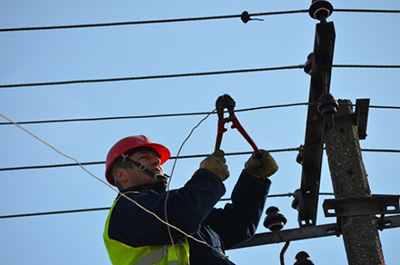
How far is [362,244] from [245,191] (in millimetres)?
898

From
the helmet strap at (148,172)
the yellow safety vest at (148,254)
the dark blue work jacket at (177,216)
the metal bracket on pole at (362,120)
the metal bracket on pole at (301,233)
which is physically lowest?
the yellow safety vest at (148,254)

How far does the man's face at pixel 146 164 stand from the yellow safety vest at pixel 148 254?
59 cm

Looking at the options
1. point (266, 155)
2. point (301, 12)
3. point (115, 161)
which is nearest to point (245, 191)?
point (266, 155)

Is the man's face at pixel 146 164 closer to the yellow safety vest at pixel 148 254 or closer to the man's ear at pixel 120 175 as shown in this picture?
the man's ear at pixel 120 175

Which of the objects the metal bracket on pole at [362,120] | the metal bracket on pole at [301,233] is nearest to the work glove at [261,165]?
the metal bracket on pole at [301,233]

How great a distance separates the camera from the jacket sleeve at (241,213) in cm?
472

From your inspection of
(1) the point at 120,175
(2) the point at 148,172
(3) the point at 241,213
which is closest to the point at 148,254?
(2) the point at 148,172

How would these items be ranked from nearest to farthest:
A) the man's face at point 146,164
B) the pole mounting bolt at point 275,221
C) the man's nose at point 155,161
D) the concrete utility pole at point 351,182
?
the concrete utility pole at point 351,182, the man's face at point 146,164, the man's nose at point 155,161, the pole mounting bolt at point 275,221

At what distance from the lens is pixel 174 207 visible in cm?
386

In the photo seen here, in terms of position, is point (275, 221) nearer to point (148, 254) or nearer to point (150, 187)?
point (150, 187)

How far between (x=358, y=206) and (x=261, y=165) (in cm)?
71

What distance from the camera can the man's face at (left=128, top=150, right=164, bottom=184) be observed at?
463cm

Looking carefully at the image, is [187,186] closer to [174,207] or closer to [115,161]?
[174,207]

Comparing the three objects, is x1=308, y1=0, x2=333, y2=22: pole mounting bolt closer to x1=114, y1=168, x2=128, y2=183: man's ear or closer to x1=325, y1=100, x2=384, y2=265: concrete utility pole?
x1=325, y1=100, x2=384, y2=265: concrete utility pole
